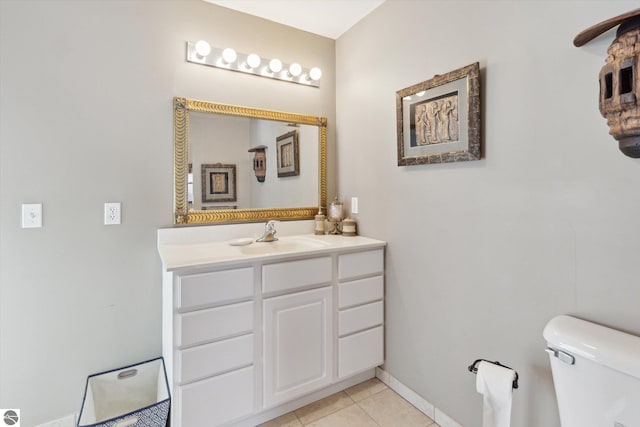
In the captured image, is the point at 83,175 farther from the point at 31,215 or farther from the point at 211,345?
the point at 211,345

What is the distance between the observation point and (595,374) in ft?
3.14

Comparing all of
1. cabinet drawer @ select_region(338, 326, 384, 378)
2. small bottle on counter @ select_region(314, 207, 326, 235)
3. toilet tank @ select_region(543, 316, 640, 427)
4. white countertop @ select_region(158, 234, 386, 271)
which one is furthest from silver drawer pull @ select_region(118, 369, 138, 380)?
toilet tank @ select_region(543, 316, 640, 427)

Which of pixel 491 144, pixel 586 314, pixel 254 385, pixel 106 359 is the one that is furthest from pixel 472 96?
pixel 106 359

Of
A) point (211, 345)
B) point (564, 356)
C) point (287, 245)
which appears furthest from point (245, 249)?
point (564, 356)

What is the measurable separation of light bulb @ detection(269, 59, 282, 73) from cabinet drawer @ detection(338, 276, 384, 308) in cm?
149

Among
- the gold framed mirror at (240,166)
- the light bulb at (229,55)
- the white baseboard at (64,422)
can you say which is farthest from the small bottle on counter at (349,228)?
the white baseboard at (64,422)

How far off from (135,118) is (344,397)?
80.5 inches

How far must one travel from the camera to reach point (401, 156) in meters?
1.85

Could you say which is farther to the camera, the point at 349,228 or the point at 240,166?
the point at 349,228

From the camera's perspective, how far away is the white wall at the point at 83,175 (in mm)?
1553

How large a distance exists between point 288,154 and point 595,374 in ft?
6.33

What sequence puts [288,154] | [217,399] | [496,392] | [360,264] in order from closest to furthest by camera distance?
[496,392] < [217,399] < [360,264] < [288,154]

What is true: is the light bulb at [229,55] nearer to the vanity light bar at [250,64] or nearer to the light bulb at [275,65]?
the vanity light bar at [250,64]

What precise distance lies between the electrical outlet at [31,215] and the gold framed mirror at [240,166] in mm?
625
